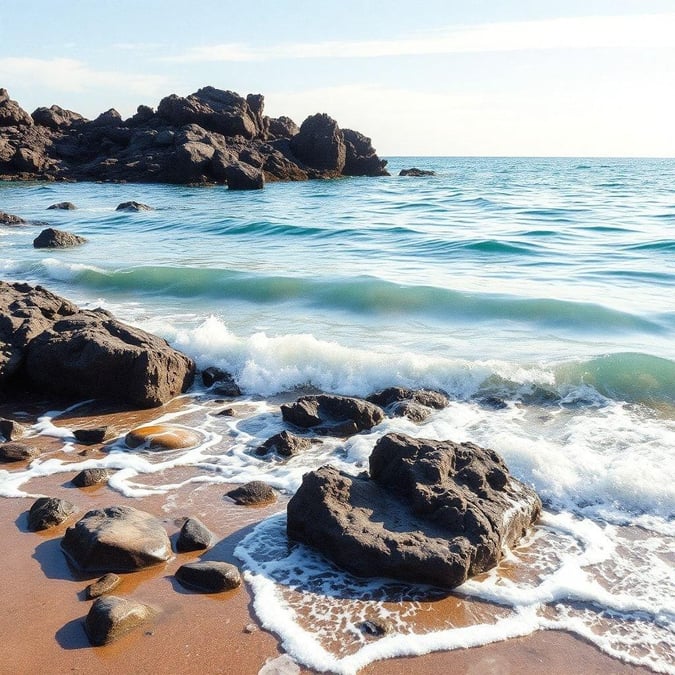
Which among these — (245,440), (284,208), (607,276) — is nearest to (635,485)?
(245,440)

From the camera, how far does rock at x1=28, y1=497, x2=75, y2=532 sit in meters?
4.06

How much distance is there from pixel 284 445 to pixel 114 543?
1765 mm

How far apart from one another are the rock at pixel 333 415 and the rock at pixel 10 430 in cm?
211

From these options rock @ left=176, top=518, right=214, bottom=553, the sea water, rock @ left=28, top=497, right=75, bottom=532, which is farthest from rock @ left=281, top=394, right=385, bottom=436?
rock @ left=28, top=497, right=75, bottom=532

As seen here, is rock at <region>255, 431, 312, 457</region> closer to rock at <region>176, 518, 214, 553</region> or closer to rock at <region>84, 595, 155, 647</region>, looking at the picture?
rock at <region>176, 518, 214, 553</region>

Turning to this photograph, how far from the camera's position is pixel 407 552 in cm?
359

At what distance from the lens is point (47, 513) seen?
4105 mm

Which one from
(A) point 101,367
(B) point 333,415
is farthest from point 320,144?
(B) point 333,415

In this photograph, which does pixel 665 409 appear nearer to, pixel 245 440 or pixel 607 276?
pixel 245 440

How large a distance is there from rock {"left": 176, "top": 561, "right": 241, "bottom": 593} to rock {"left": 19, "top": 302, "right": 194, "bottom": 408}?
112 inches

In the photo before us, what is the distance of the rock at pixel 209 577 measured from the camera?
→ 350cm

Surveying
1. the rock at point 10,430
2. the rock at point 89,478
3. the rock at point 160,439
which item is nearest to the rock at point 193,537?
the rock at point 89,478

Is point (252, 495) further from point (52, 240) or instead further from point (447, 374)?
point (52, 240)

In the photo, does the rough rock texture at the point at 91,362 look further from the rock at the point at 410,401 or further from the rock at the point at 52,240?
the rock at the point at 52,240
